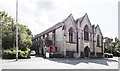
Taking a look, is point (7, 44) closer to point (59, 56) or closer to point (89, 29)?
point (59, 56)

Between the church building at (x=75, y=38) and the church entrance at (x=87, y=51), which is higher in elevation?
the church building at (x=75, y=38)

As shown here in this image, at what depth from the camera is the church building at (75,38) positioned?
2679 centimetres

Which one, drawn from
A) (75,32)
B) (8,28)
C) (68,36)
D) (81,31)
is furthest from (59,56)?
(8,28)

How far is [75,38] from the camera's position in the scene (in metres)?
28.9

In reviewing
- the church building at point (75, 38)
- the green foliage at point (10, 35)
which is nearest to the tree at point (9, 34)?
the green foliage at point (10, 35)

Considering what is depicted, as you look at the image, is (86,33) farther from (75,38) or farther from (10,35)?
(10,35)

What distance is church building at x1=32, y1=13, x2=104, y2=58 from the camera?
26.8 m

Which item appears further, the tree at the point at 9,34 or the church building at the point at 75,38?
the church building at the point at 75,38

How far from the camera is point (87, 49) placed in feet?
104

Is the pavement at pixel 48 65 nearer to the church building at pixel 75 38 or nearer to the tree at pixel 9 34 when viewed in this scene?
the tree at pixel 9 34

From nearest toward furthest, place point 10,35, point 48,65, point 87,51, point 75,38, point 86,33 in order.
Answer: point 48,65 → point 10,35 → point 75,38 → point 87,51 → point 86,33

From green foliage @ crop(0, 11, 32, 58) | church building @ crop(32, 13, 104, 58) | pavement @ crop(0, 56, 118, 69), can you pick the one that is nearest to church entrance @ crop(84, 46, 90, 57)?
church building @ crop(32, 13, 104, 58)

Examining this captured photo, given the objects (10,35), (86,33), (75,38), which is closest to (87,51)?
(86,33)

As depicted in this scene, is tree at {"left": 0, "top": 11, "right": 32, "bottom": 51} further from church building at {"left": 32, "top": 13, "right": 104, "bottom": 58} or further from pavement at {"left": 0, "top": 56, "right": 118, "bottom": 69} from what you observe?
pavement at {"left": 0, "top": 56, "right": 118, "bottom": 69}
